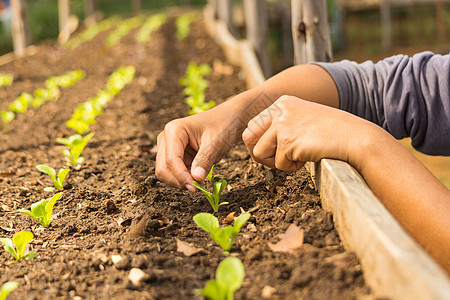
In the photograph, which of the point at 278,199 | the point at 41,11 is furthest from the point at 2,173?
the point at 41,11

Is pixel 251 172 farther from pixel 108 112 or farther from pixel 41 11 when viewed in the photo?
pixel 41 11

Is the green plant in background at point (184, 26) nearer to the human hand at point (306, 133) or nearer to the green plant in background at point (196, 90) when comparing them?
the green plant in background at point (196, 90)

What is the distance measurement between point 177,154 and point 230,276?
692mm

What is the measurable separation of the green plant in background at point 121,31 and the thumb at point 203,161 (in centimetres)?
859

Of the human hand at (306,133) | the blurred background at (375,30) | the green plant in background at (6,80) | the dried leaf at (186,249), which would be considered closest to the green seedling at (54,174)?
the dried leaf at (186,249)

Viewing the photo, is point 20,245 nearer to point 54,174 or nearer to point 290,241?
point 54,174

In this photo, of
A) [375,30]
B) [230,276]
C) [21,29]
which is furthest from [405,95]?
[375,30]

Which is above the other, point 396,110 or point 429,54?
point 429,54

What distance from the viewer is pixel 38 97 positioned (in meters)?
5.03

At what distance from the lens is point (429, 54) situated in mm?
2082

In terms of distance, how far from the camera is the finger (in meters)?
1.65

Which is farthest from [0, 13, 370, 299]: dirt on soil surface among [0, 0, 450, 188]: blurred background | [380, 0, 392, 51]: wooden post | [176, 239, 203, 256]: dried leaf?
[0, 0, 450, 188]: blurred background

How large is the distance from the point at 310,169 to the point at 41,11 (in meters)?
21.2

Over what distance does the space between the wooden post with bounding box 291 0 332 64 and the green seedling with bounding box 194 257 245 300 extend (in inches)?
82.1
